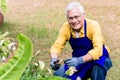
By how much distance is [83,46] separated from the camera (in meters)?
3.68

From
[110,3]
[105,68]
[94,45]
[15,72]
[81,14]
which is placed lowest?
[110,3]

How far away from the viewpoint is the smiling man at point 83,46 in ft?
11.4

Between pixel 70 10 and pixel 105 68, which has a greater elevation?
pixel 70 10

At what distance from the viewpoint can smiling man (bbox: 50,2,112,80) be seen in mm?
3475

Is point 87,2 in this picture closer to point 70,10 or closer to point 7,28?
point 7,28

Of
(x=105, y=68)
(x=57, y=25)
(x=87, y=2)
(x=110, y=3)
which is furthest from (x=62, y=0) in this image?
(x=105, y=68)

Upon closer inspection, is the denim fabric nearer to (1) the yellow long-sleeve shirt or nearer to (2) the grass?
(1) the yellow long-sleeve shirt

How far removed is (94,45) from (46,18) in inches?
217

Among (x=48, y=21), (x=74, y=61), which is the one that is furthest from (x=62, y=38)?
(x=48, y=21)

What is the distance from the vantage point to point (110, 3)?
1041 centimetres

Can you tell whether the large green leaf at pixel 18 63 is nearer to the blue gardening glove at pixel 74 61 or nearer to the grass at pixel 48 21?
the blue gardening glove at pixel 74 61

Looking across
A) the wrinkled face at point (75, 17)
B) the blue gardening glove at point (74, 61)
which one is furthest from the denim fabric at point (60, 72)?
the wrinkled face at point (75, 17)

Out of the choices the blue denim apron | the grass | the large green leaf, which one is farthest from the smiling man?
the large green leaf

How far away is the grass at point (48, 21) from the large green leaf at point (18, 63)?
4.47m
